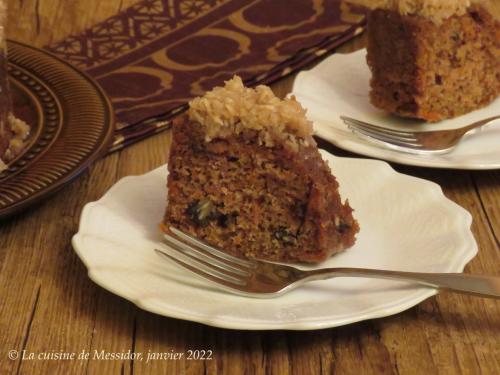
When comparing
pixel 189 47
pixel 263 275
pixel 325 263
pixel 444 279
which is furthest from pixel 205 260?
pixel 189 47

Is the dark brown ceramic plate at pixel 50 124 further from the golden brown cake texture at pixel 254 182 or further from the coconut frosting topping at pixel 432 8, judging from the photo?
the coconut frosting topping at pixel 432 8

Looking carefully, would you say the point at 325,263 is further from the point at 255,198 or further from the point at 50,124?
the point at 50,124

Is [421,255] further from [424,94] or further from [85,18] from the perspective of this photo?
[85,18]

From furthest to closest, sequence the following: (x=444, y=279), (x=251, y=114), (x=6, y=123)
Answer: (x=6, y=123) → (x=251, y=114) → (x=444, y=279)

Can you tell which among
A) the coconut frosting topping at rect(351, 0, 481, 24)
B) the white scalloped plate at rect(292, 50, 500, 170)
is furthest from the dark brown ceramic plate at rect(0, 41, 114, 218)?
the coconut frosting topping at rect(351, 0, 481, 24)

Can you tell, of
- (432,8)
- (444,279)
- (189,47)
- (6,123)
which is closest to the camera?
(444,279)

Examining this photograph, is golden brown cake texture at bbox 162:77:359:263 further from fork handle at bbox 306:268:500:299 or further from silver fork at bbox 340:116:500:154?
silver fork at bbox 340:116:500:154
